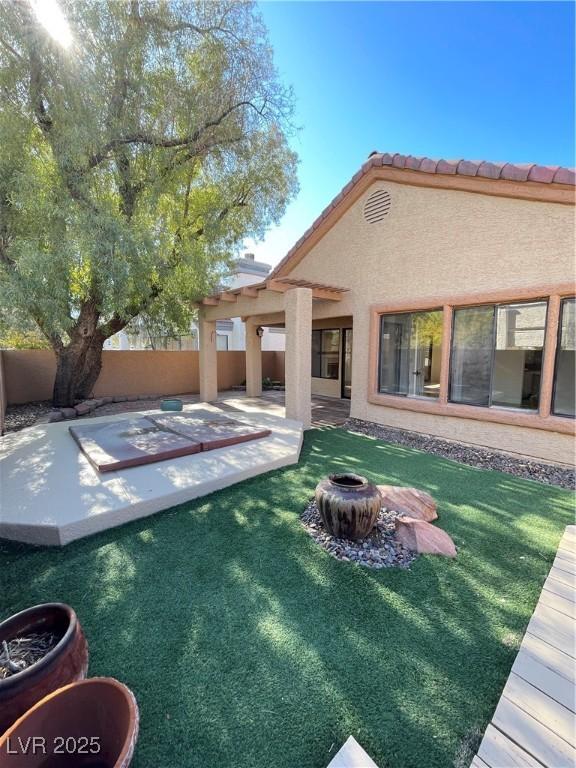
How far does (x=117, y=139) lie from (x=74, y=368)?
6433mm

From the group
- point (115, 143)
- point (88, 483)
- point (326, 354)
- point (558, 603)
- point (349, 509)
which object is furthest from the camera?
point (326, 354)

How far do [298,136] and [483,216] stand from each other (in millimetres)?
6259

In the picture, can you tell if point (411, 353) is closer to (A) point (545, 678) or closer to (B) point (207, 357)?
(A) point (545, 678)

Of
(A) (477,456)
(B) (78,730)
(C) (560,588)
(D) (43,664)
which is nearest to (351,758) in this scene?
(B) (78,730)

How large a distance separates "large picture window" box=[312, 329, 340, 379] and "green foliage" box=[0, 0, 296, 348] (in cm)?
591

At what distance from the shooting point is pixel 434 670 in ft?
8.18

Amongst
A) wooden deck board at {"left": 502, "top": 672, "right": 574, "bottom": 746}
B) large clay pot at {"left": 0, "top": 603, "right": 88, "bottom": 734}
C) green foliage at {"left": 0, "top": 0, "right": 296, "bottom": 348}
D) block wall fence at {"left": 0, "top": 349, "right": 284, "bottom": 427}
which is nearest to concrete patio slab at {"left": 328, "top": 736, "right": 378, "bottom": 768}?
wooden deck board at {"left": 502, "top": 672, "right": 574, "bottom": 746}

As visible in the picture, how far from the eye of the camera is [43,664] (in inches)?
74.0

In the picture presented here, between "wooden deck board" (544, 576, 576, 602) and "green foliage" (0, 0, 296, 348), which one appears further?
"green foliage" (0, 0, 296, 348)

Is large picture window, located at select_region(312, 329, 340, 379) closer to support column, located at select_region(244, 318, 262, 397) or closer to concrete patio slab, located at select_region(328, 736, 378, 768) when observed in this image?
support column, located at select_region(244, 318, 262, 397)

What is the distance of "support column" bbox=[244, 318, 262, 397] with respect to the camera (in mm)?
13930

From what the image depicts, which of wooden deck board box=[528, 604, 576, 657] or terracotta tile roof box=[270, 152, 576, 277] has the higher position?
terracotta tile roof box=[270, 152, 576, 277]

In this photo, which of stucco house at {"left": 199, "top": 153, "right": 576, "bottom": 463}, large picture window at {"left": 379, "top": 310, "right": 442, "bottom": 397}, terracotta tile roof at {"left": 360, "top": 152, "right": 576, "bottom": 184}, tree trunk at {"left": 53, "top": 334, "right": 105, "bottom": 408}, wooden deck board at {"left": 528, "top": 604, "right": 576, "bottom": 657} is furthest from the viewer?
tree trunk at {"left": 53, "top": 334, "right": 105, "bottom": 408}

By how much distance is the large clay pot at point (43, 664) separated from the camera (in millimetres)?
1781
